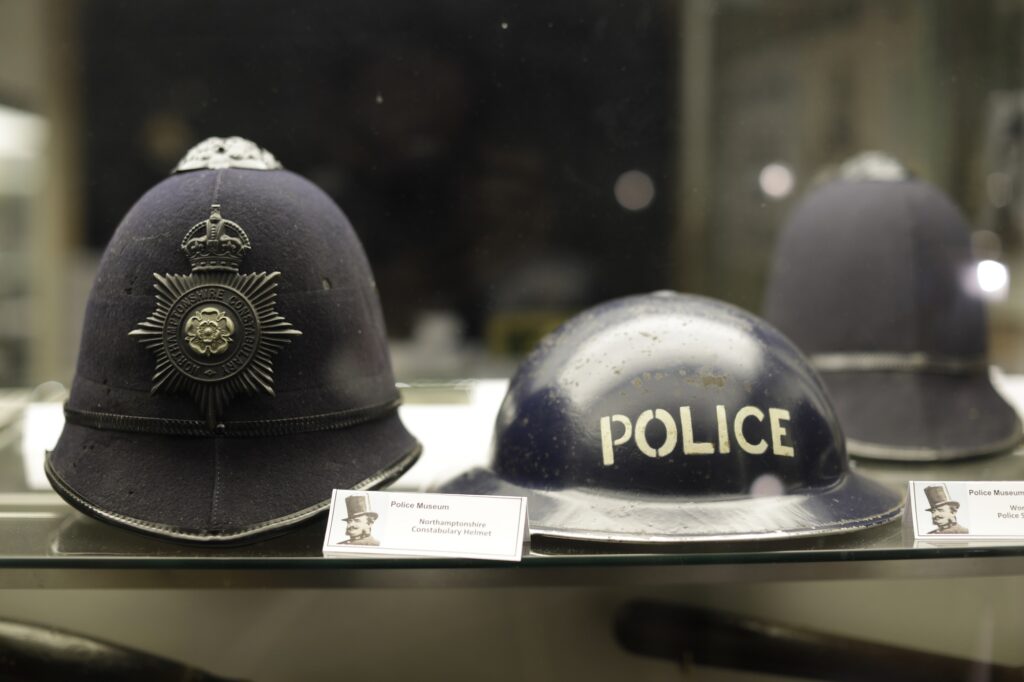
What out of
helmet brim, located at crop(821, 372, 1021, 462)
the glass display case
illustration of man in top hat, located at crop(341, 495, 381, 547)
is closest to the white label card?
illustration of man in top hat, located at crop(341, 495, 381, 547)

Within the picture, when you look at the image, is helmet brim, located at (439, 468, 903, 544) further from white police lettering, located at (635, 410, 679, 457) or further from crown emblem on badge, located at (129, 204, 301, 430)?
crown emblem on badge, located at (129, 204, 301, 430)

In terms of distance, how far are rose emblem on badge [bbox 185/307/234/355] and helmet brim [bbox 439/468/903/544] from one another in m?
0.38

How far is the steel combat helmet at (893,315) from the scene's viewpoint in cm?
166

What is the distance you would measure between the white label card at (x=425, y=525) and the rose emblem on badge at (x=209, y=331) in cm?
23

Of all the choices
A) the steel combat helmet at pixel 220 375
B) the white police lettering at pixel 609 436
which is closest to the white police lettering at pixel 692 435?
the white police lettering at pixel 609 436

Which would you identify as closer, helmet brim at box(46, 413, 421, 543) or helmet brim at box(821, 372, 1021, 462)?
helmet brim at box(46, 413, 421, 543)

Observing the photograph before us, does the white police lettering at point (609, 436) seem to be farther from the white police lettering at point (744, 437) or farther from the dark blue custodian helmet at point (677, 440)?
the white police lettering at point (744, 437)

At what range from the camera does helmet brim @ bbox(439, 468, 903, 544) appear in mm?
1117

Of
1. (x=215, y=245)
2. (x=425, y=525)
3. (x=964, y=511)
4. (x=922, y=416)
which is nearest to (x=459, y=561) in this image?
(x=425, y=525)

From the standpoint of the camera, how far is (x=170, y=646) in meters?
1.39

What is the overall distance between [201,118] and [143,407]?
749 millimetres

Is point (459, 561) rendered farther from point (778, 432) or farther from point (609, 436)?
point (778, 432)

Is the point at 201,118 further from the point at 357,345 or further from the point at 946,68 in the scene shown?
the point at 946,68

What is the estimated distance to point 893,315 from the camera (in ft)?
5.68
